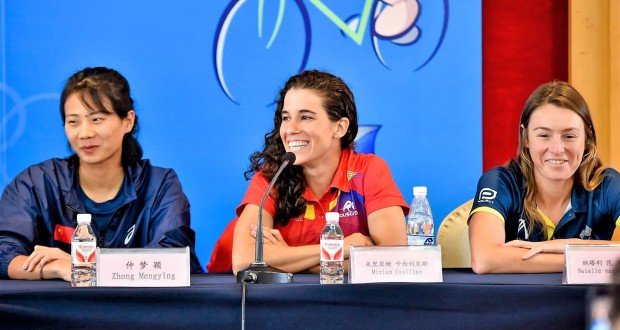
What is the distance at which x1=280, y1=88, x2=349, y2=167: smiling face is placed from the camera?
8.04 feet

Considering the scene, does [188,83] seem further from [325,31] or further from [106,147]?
[106,147]

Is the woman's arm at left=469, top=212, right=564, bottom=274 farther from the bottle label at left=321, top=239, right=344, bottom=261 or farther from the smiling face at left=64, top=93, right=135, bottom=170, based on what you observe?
the smiling face at left=64, top=93, right=135, bottom=170

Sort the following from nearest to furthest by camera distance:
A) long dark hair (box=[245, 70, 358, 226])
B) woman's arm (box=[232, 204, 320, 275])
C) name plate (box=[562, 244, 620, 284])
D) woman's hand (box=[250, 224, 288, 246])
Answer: name plate (box=[562, 244, 620, 284]) → woman's arm (box=[232, 204, 320, 275]) → woman's hand (box=[250, 224, 288, 246]) → long dark hair (box=[245, 70, 358, 226])

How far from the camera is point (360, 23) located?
3525 millimetres

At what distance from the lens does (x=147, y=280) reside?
5.51 ft

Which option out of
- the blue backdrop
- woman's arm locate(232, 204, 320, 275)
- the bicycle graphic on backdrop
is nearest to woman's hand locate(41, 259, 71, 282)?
woman's arm locate(232, 204, 320, 275)

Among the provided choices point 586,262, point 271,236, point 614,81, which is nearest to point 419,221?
point 271,236

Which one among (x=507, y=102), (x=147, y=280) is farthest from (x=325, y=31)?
(x=147, y=280)

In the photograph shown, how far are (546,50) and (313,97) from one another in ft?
5.03

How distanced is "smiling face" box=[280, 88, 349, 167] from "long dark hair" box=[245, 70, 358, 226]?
0.08 feet

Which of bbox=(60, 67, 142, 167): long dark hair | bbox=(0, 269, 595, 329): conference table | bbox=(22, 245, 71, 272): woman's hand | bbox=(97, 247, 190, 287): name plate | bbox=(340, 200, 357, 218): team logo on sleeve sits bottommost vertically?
bbox=(0, 269, 595, 329): conference table

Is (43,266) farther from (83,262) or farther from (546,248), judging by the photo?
(546,248)

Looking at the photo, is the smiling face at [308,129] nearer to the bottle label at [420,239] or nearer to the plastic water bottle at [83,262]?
the bottle label at [420,239]

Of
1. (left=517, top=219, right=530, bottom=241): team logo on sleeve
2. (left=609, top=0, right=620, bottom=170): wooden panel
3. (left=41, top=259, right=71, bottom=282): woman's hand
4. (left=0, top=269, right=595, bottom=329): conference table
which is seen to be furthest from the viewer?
(left=609, top=0, right=620, bottom=170): wooden panel
